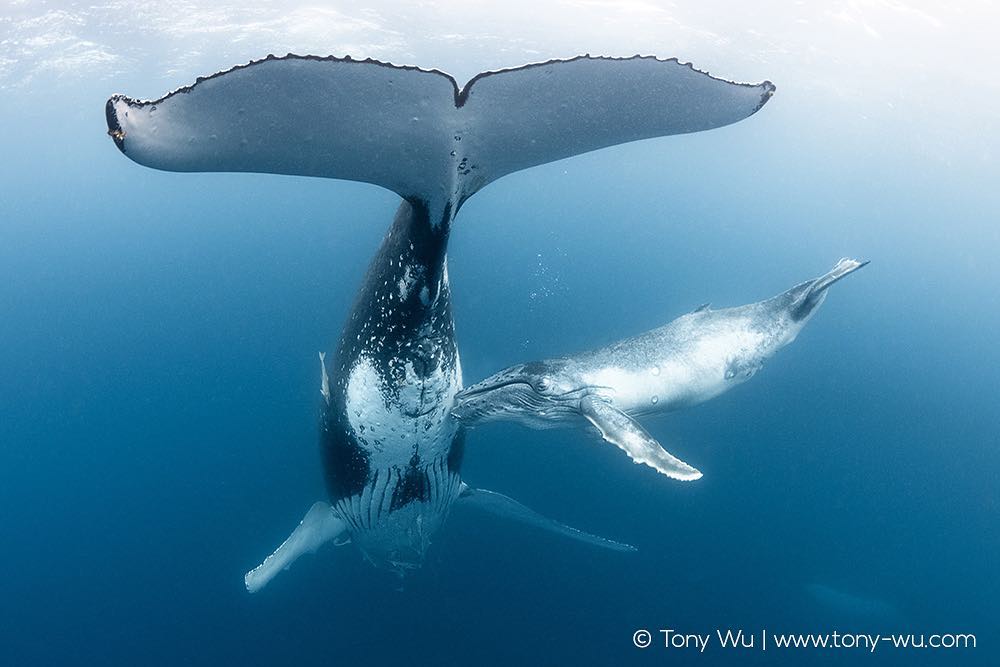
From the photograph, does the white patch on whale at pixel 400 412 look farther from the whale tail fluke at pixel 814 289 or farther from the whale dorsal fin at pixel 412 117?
the whale tail fluke at pixel 814 289

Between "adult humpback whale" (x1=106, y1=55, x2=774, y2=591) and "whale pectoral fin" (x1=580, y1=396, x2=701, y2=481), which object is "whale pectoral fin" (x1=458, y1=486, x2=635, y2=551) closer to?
"adult humpback whale" (x1=106, y1=55, x2=774, y2=591)

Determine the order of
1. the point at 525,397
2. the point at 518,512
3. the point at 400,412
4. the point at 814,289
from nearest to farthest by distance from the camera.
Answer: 1. the point at 400,412
2. the point at 525,397
3. the point at 814,289
4. the point at 518,512

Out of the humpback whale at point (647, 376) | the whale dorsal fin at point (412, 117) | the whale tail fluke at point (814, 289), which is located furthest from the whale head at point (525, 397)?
the whale tail fluke at point (814, 289)

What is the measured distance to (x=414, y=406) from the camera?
6.21 m

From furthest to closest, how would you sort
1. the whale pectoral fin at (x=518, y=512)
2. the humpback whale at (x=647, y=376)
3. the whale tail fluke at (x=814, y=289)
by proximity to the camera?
the whale pectoral fin at (x=518, y=512), the whale tail fluke at (x=814, y=289), the humpback whale at (x=647, y=376)

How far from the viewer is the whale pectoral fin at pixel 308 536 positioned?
8938 millimetres

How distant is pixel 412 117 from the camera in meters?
3.84

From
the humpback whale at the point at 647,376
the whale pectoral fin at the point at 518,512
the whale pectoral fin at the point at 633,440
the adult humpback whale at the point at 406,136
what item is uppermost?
the adult humpback whale at the point at 406,136

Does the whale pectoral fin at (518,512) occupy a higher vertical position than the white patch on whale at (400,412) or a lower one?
lower

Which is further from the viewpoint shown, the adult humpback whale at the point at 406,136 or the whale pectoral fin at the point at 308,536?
the whale pectoral fin at the point at 308,536

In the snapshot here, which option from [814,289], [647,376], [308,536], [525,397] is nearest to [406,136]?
[525,397]

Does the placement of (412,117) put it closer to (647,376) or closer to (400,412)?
(400,412)

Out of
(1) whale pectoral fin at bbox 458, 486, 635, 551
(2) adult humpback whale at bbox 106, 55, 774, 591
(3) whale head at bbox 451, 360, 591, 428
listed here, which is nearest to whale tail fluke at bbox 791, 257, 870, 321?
(3) whale head at bbox 451, 360, 591, 428

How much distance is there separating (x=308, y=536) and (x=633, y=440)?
557cm
